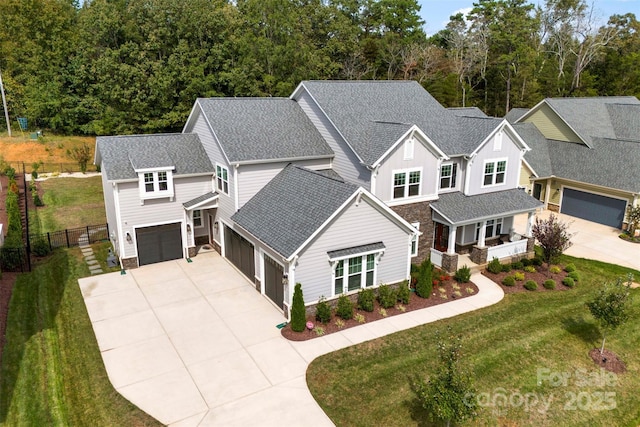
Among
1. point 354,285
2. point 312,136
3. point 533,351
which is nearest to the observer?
point 533,351

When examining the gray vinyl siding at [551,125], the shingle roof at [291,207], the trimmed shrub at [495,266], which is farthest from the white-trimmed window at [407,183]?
the gray vinyl siding at [551,125]

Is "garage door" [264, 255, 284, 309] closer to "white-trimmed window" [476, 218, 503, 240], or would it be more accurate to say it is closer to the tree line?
"white-trimmed window" [476, 218, 503, 240]

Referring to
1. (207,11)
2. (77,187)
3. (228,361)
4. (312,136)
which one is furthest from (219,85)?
(228,361)

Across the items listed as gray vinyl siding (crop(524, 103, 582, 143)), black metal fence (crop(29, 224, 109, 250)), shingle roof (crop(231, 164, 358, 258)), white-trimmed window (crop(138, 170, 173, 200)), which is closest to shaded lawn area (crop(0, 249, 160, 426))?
black metal fence (crop(29, 224, 109, 250))

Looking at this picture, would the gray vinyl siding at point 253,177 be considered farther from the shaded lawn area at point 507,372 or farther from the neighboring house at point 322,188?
the shaded lawn area at point 507,372

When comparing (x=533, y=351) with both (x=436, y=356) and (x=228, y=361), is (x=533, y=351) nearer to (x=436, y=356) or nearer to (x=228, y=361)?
(x=436, y=356)

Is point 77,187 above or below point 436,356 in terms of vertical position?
above
